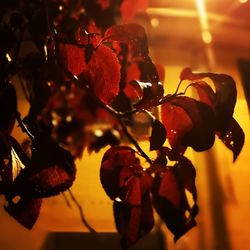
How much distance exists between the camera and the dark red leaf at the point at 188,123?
0.89 metres

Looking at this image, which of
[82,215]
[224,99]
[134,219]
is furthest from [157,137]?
[82,215]

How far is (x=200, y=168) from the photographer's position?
93.7 inches

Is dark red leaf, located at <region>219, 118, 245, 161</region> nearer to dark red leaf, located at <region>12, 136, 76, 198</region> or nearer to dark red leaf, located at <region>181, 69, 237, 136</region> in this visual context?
dark red leaf, located at <region>181, 69, 237, 136</region>

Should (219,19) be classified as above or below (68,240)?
above

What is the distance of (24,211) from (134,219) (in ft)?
1.09

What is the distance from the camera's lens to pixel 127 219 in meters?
1.06

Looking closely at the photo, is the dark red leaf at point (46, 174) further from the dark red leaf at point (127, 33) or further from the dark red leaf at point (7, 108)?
the dark red leaf at point (127, 33)

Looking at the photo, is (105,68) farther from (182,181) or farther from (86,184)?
(86,184)

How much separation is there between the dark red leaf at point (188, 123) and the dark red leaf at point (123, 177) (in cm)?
16

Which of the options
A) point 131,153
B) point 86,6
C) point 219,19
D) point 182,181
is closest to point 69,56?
point 131,153


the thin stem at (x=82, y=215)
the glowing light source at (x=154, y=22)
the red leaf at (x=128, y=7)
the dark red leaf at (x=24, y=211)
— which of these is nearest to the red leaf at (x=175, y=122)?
the dark red leaf at (x=24, y=211)

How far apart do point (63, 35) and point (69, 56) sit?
0.63ft

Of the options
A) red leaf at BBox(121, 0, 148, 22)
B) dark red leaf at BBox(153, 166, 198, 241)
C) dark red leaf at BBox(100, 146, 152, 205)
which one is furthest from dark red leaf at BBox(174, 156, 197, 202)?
red leaf at BBox(121, 0, 148, 22)

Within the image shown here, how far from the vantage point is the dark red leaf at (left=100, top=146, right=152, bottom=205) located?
1.04 meters
